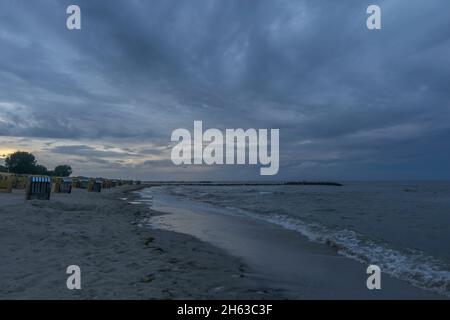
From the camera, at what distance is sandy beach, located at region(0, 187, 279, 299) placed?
575 centimetres

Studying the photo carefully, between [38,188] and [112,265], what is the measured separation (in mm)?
15023

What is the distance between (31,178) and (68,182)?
51.7ft

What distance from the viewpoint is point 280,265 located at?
8.86 meters

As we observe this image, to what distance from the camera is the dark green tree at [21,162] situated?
83.3m

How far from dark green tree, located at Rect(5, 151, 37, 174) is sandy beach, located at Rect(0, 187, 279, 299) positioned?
8205cm

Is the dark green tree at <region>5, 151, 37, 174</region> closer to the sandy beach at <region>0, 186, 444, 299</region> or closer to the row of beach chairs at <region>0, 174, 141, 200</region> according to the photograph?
the row of beach chairs at <region>0, 174, 141, 200</region>

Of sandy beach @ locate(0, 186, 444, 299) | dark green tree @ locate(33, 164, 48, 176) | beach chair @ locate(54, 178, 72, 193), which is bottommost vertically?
sandy beach @ locate(0, 186, 444, 299)

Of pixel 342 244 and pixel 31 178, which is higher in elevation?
pixel 31 178

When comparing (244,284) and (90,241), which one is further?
(90,241)

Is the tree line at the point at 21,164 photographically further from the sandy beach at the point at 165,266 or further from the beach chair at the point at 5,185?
the sandy beach at the point at 165,266

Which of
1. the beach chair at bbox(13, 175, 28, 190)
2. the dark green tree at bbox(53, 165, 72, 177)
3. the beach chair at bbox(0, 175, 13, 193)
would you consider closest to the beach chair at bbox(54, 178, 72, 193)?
the beach chair at bbox(13, 175, 28, 190)
